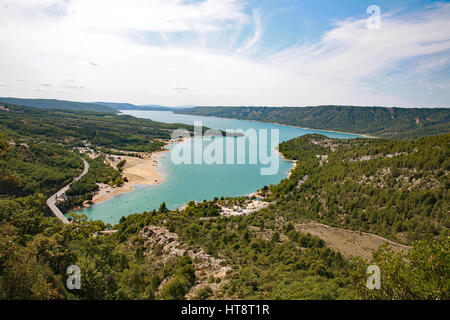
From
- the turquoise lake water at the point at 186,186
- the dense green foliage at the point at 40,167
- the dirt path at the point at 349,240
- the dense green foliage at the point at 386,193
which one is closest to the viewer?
the dirt path at the point at 349,240

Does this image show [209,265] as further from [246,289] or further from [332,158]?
[332,158]

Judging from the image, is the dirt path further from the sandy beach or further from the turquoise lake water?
the sandy beach

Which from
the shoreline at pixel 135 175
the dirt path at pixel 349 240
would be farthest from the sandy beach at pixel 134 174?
the dirt path at pixel 349 240

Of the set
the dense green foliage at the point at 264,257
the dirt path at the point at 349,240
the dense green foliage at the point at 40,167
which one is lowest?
the dirt path at the point at 349,240

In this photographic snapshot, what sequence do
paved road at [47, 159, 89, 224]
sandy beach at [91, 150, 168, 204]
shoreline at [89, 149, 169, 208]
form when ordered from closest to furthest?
paved road at [47, 159, 89, 224]
shoreline at [89, 149, 169, 208]
sandy beach at [91, 150, 168, 204]

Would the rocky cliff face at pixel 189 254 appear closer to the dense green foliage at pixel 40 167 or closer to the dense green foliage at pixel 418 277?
the dense green foliage at pixel 418 277

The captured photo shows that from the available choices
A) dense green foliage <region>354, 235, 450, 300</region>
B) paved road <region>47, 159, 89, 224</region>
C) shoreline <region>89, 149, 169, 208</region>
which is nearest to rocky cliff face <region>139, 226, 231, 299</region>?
dense green foliage <region>354, 235, 450, 300</region>
